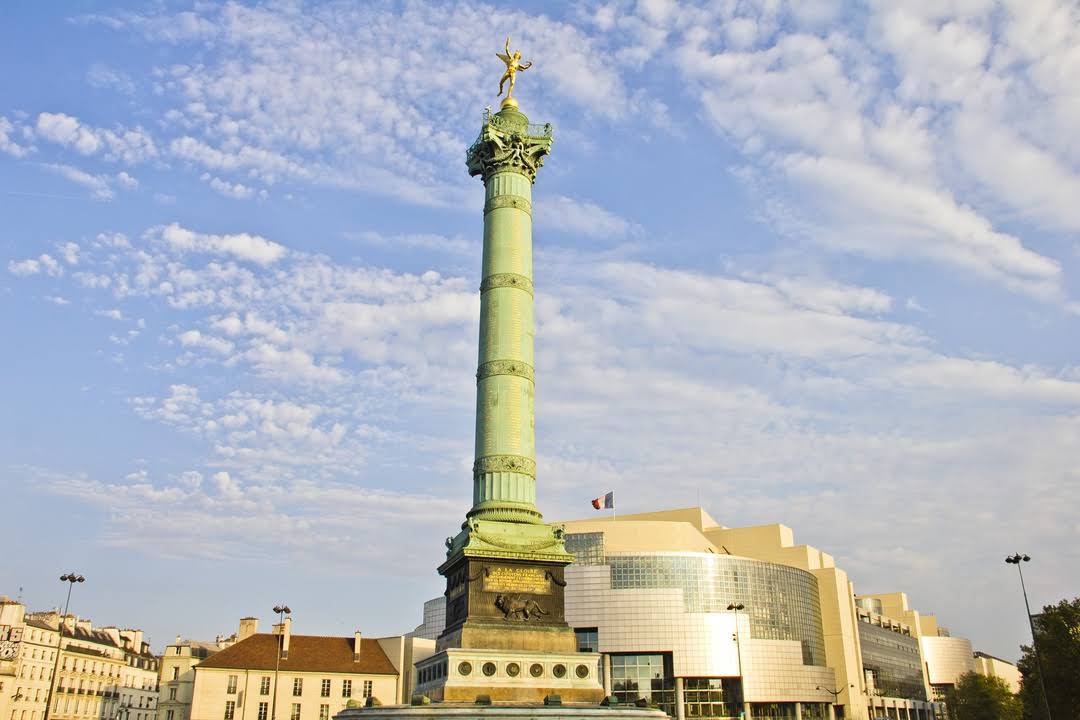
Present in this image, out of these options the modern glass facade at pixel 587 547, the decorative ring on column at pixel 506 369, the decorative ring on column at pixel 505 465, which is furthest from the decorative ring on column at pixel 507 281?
the modern glass facade at pixel 587 547

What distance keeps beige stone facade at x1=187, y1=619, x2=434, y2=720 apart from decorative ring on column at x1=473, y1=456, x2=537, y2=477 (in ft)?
118

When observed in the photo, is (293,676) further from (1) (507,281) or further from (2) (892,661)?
(2) (892,661)

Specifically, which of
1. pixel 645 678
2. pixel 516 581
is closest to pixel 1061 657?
pixel 516 581

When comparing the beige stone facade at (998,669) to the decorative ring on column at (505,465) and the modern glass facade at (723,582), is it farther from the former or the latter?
the decorative ring on column at (505,465)

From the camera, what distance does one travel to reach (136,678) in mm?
98812

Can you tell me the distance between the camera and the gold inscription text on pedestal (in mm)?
35219

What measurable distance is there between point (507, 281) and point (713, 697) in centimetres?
5327

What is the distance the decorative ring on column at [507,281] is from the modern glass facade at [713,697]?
5064cm

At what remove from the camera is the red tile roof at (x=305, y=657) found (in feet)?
232

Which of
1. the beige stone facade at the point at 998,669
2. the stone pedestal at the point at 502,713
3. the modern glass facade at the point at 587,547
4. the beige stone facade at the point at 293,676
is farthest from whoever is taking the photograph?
the beige stone facade at the point at 998,669

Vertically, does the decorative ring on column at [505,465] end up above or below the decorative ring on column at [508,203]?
below

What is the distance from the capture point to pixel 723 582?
275 feet

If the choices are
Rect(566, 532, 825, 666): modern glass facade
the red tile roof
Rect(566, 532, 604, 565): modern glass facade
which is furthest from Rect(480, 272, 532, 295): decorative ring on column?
Rect(566, 532, 825, 666): modern glass facade

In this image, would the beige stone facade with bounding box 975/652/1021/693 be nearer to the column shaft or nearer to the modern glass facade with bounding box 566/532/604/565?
the modern glass facade with bounding box 566/532/604/565
